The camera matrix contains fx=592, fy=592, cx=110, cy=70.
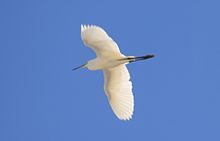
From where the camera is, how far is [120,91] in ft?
54.1

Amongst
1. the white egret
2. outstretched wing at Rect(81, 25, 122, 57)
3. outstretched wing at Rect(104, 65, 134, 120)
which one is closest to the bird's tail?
the white egret

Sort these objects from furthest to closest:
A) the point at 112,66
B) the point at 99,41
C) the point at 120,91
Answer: the point at 120,91, the point at 112,66, the point at 99,41

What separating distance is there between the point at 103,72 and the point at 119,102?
3.30 ft

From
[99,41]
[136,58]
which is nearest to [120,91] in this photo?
[136,58]

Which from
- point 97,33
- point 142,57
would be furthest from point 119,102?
point 97,33

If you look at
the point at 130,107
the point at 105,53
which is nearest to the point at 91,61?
the point at 105,53

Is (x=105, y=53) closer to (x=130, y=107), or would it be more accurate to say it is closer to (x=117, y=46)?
(x=117, y=46)

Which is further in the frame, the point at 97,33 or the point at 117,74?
the point at 117,74

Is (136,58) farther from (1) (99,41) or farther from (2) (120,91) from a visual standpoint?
(1) (99,41)

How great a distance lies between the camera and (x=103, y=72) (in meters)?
16.7

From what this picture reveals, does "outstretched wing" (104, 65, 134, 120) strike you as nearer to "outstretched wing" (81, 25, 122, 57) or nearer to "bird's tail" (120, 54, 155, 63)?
"bird's tail" (120, 54, 155, 63)

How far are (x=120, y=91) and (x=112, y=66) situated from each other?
2.95 feet

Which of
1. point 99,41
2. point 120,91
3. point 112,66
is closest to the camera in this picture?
point 99,41

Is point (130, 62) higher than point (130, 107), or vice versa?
point (130, 62)
